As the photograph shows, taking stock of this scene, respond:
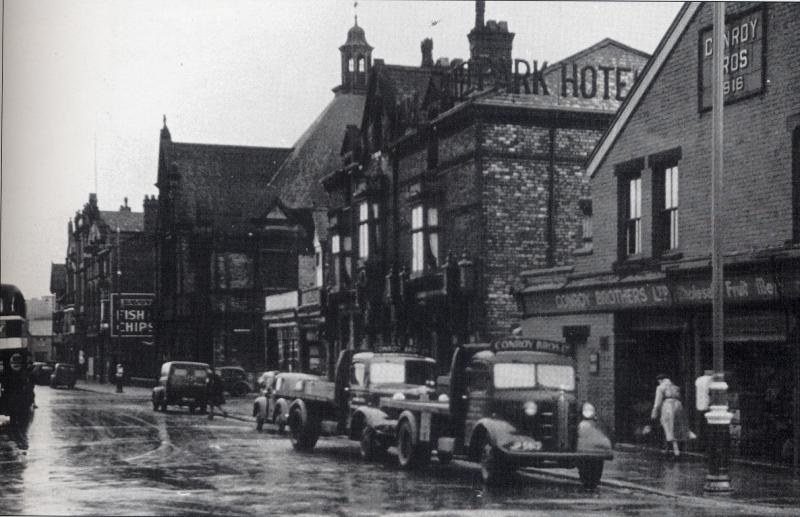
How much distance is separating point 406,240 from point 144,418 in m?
9.58

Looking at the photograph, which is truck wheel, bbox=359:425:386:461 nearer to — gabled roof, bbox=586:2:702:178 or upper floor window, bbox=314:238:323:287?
upper floor window, bbox=314:238:323:287

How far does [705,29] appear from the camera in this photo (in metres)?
21.9

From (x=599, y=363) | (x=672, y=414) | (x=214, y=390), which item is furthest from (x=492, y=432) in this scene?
(x=214, y=390)

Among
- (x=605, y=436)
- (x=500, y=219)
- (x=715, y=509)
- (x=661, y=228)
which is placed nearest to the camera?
(x=715, y=509)

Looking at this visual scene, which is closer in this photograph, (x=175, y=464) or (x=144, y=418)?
(x=175, y=464)

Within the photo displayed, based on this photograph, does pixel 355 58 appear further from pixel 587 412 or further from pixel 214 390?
pixel 587 412

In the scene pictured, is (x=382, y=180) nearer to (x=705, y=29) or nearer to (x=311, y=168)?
(x=311, y=168)

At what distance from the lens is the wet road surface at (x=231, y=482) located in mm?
15898

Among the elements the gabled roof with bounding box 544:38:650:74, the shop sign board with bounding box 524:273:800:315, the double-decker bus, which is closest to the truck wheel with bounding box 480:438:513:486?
the shop sign board with bounding box 524:273:800:315

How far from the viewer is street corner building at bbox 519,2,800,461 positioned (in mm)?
20234

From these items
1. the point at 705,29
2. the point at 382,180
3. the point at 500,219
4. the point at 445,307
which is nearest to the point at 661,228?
the point at 705,29

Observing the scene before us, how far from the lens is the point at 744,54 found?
821 inches

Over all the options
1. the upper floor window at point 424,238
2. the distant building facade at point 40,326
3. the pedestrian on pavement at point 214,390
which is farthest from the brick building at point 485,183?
the distant building facade at point 40,326

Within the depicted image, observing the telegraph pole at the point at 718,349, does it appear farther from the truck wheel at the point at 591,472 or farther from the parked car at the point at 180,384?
the parked car at the point at 180,384
